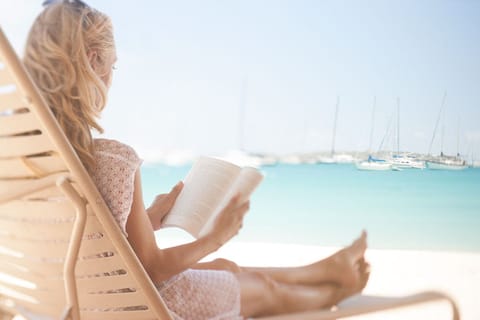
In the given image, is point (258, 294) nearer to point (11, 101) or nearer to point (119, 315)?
point (119, 315)

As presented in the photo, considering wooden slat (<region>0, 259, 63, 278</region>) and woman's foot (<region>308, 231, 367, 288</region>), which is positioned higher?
wooden slat (<region>0, 259, 63, 278</region>)

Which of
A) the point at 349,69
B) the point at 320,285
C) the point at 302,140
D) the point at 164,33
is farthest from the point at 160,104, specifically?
the point at 320,285

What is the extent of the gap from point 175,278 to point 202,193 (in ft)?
0.64

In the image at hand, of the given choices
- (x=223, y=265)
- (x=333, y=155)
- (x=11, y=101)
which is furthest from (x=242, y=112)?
(x=11, y=101)

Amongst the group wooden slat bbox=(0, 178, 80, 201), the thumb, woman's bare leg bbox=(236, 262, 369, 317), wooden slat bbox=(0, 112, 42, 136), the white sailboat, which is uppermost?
wooden slat bbox=(0, 112, 42, 136)

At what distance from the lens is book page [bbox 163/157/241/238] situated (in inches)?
56.2

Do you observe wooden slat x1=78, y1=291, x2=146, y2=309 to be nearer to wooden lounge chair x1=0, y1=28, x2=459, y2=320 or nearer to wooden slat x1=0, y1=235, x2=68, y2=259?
wooden lounge chair x1=0, y1=28, x2=459, y2=320

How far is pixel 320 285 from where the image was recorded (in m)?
1.66

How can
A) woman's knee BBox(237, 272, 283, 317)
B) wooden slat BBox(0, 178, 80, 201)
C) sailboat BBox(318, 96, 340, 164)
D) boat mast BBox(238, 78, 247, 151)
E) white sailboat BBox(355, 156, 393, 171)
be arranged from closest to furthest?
wooden slat BBox(0, 178, 80, 201)
woman's knee BBox(237, 272, 283, 317)
white sailboat BBox(355, 156, 393, 171)
sailboat BBox(318, 96, 340, 164)
boat mast BBox(238, 78, 247, 151)

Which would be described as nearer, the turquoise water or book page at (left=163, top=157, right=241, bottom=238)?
book page at (left=163, top=157, right=241, bottom=238)

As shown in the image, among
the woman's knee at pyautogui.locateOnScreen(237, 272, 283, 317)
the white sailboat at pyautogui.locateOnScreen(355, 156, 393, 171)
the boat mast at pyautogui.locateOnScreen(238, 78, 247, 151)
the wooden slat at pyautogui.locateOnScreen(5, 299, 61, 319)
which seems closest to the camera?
the wooden slat at pyautogui.locateOnScreen(5, 299, 61, 319)

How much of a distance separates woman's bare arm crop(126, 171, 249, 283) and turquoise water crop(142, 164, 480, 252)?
436 inches

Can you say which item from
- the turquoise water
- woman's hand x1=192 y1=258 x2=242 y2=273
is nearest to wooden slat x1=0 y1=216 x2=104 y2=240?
woman's hand x1=192 y1=258 x2=242 y2=273

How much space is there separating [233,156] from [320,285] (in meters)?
14.4
